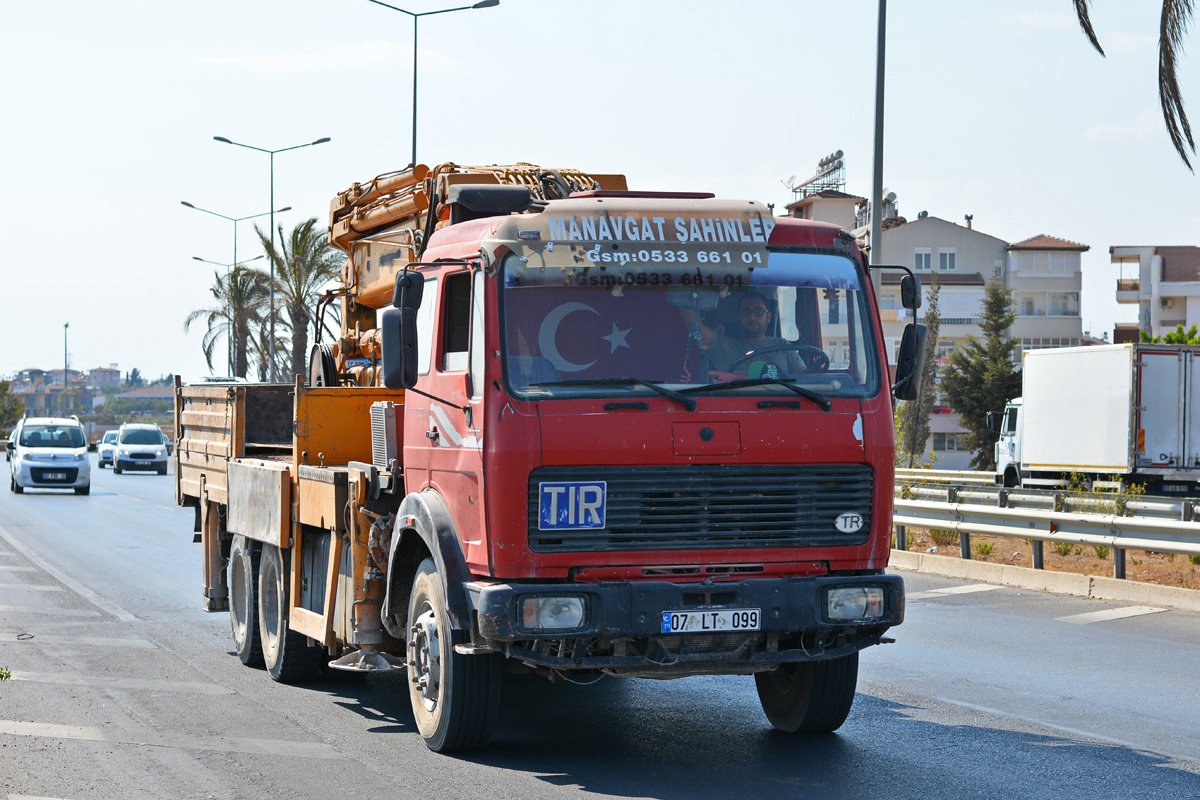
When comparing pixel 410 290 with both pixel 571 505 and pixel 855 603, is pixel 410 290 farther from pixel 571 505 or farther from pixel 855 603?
pixel 855 603

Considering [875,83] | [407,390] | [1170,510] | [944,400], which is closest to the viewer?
[407,390]

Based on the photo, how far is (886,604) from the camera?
22.8 ft

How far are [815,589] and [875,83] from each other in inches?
605

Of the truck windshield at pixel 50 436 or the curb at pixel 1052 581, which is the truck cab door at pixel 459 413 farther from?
the truck windshield at pixel 50 436

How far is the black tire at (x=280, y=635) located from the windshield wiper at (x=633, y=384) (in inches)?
130

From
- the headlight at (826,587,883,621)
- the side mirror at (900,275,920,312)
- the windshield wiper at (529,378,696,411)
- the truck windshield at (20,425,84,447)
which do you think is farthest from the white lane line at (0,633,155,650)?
the truck windshield at (20,425,84,447)

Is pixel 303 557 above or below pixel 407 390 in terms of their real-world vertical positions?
below

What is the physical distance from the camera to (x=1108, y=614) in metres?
13.1

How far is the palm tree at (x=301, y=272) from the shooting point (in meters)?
42.4

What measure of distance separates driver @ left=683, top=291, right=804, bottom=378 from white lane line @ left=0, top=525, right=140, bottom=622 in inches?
292

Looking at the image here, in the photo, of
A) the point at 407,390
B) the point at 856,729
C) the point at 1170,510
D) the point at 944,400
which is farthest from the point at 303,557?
the point at 944,400

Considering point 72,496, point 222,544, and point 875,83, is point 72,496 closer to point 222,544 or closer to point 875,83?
point 875,83

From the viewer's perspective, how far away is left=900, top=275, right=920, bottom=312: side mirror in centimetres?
737

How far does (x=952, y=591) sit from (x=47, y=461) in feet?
82.3
